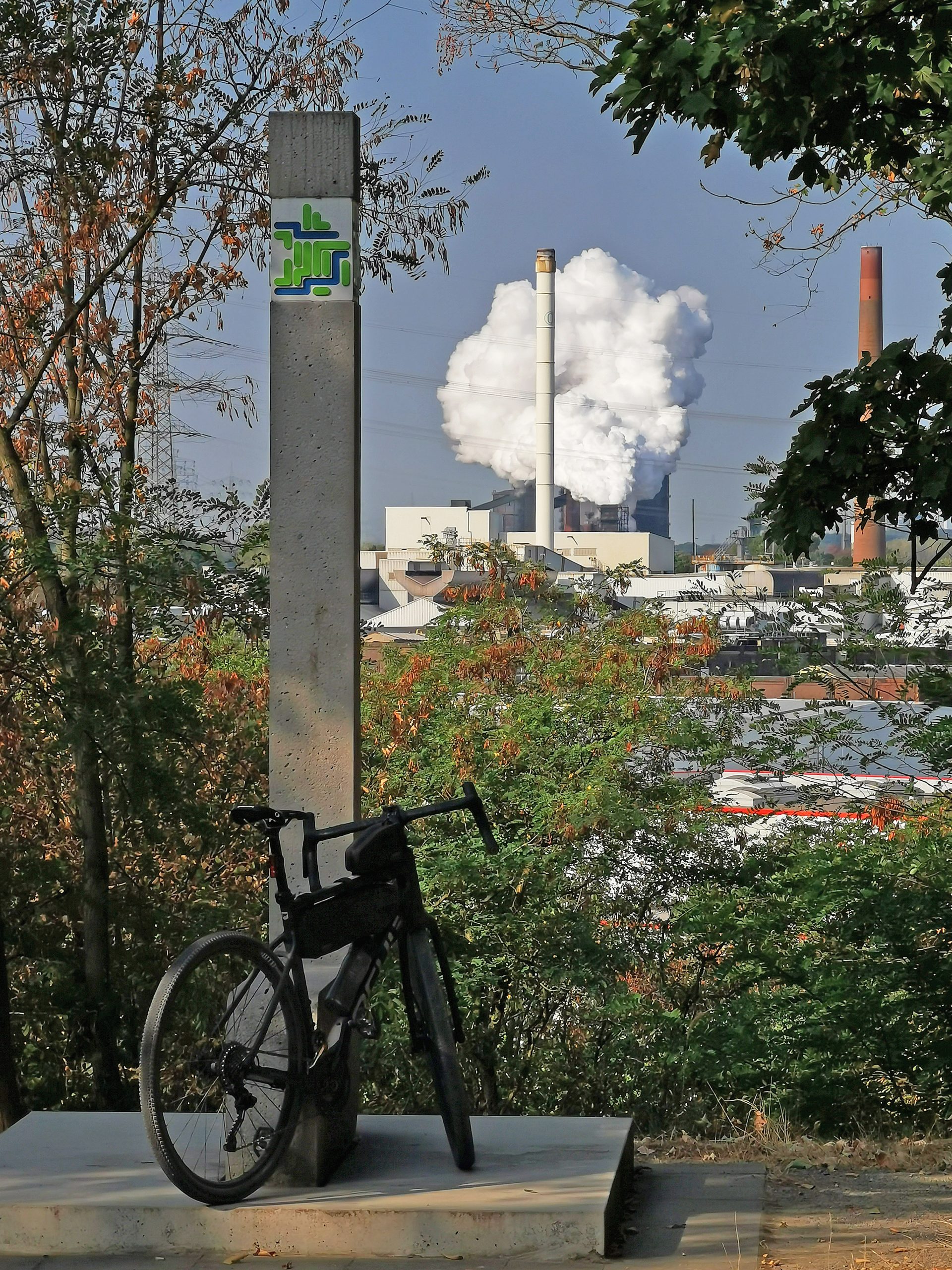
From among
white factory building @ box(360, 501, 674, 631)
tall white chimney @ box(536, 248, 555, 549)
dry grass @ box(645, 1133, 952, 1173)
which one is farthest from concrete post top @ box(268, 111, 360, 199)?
tall white chimney @ box(536, 248, 555, 549)

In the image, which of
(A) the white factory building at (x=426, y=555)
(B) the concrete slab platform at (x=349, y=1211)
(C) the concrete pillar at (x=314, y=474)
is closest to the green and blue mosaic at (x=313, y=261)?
(C) the concrete pillar at (x=314, y=474)

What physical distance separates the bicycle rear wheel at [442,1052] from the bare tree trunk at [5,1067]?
4.22m

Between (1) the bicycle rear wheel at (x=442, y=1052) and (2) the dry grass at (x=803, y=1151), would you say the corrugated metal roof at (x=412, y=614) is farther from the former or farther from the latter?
(1) the bicycle rear wheel at (x=442, y=1052)

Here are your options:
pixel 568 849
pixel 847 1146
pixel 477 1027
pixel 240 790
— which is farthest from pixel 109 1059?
pixel 847 1146

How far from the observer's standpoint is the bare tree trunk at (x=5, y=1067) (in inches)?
298

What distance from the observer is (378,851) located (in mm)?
3986

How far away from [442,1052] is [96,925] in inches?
211

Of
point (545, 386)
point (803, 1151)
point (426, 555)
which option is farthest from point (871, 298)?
point (803, 1151)

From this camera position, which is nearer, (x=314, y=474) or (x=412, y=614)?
(x=314, y=474)

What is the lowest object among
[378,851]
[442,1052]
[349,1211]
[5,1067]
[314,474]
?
[5,1067]

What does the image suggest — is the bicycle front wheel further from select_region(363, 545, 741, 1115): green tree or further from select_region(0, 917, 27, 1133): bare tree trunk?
select_region(363, 545, 741, 1115): green tree

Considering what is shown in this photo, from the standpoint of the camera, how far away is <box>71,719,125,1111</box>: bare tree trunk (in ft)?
28.1

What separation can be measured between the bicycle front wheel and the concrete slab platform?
0.33 feet

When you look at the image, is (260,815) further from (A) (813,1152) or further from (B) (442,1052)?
(A) (813,1152)
